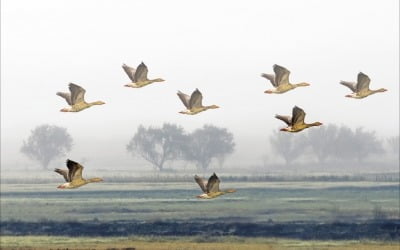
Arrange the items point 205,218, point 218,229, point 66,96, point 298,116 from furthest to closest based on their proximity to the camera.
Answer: point 205,218 < point 218,229 < point 66,96 < point 298,116

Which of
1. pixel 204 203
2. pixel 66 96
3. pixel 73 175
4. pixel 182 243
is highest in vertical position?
pixel 66 96

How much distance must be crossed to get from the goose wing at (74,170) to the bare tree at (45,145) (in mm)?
159913

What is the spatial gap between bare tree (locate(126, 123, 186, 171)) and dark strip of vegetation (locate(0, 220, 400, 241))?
92.9 meters

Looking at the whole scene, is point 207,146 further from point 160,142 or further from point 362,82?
point 362,82

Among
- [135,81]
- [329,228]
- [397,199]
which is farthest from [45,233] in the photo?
[135,81]

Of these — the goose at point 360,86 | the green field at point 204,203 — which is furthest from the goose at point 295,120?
the green field at point 204,203

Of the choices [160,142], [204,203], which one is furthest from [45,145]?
[204,203]

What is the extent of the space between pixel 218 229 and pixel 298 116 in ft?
171

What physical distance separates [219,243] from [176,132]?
362ft

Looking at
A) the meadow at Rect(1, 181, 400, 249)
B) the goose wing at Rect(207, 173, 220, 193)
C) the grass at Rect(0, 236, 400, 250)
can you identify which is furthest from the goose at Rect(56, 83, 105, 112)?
the meadow at Rect(1, 181, 400, 249)

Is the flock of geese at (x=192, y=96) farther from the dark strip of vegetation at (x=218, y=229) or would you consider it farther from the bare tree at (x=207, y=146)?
the bare tree at (x=207, y=146)

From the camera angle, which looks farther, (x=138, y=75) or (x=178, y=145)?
(x=178, y=145)

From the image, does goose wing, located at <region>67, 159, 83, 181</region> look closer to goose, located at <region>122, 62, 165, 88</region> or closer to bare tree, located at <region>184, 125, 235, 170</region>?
goose, located at <region>122, 62, 165, 88</region>

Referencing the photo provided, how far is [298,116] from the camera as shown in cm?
1712
